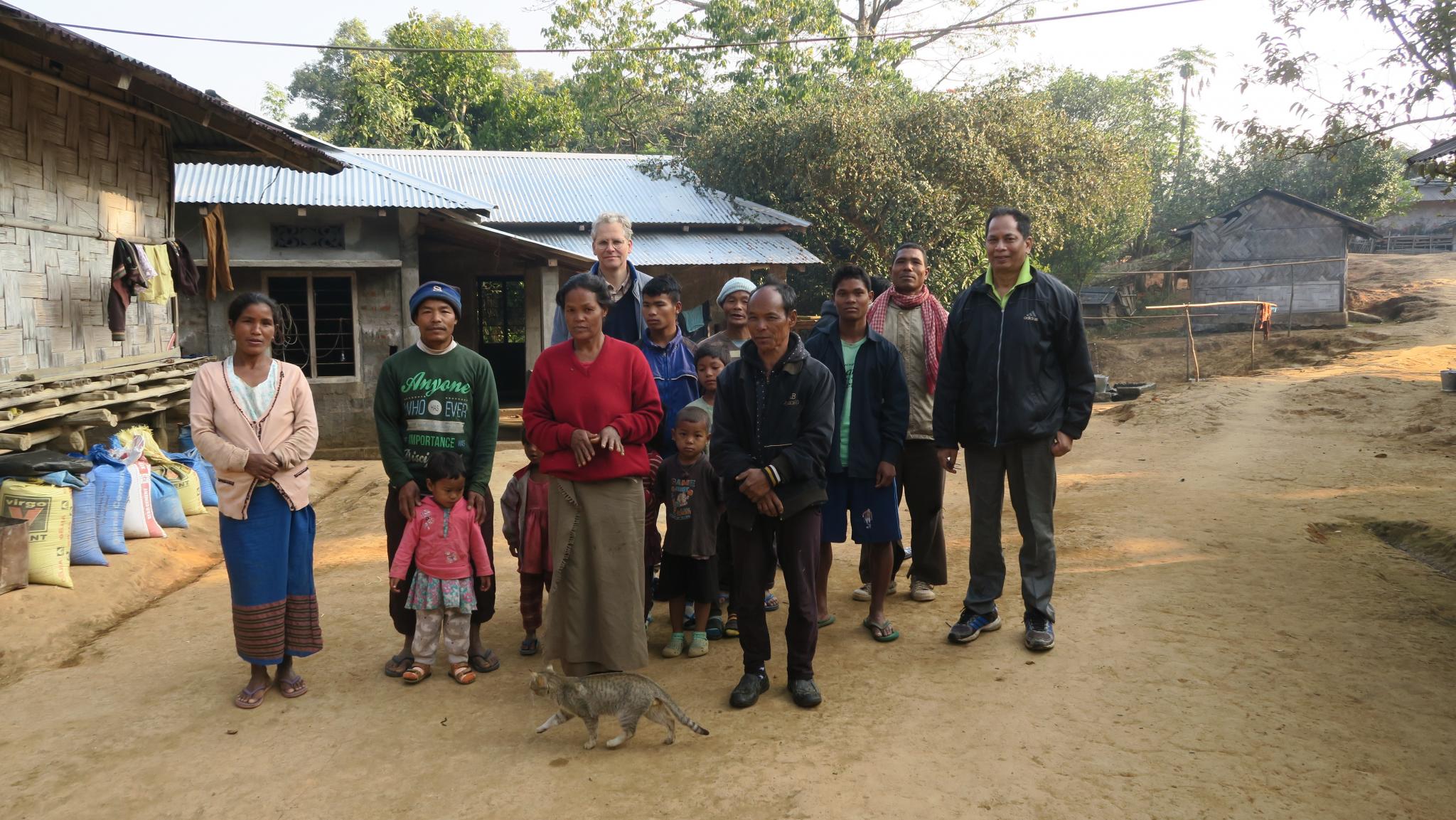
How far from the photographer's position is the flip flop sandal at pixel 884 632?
4.60 m

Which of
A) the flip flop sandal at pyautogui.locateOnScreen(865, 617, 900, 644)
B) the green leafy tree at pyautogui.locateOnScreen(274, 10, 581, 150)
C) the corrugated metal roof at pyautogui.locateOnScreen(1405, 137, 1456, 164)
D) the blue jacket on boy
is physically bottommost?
the flip flop sandal at pyautogui.locateOnScreen(865, 617, 900, 644)

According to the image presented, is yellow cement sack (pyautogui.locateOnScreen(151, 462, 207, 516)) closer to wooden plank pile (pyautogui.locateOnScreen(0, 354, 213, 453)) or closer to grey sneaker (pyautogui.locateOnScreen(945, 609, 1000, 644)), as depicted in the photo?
wooden plank pile (pyautogui.locateOnScreen(0, 354, 213, 453))

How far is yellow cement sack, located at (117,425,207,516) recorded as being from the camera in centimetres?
777

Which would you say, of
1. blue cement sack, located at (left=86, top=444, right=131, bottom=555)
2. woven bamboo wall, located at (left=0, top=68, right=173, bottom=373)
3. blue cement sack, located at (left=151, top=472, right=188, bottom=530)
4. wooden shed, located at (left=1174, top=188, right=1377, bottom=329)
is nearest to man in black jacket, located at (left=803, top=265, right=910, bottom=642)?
blue cement sack, located at (left=86, top=444, right=131, bottom=555)

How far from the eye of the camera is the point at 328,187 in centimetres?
1245

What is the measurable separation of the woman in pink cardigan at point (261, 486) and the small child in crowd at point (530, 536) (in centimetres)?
89

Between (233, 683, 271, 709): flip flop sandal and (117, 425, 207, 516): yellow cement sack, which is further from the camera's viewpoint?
(117, 425, 207, 516): yellow cement sack

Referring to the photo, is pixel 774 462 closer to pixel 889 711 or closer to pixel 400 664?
pixel 889 711

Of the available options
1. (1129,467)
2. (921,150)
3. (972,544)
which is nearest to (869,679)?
(972,544)

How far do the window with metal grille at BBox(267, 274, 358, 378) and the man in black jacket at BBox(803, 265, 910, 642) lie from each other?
973 cm

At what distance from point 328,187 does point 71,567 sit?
7.53 meters

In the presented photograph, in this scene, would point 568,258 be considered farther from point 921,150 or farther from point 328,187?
point 921,150

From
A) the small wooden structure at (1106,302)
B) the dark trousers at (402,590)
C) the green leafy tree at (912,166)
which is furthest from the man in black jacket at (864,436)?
the small wooden structure at (1106,302)

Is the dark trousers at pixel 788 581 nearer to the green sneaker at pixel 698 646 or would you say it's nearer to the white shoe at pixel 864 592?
the green sneaker at pixel 698 646
